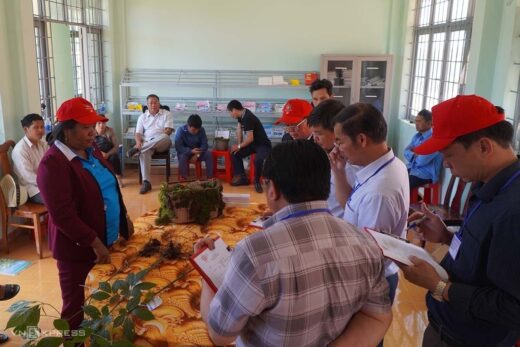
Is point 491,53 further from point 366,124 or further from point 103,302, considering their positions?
point 103,302

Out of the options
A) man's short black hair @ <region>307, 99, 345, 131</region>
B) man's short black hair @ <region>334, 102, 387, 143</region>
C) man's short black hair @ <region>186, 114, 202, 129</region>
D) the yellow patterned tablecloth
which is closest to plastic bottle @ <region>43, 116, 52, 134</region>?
man's short black hair @ <region>186, 114, 202, 129</region>

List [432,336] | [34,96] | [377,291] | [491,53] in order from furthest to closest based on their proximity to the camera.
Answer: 1. [34,96]
2. [491,53]
3. [432,336]
4. [377,291]

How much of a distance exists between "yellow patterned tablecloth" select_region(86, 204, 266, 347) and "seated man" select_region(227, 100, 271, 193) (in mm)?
3626

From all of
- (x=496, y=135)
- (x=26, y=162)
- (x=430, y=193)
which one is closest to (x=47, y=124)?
(x=26, y=162)

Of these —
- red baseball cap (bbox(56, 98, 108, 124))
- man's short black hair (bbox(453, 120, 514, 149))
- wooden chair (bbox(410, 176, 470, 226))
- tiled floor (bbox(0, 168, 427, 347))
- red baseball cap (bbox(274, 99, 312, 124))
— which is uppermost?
man's short black hair (bbox(453, 120, 514, 149))

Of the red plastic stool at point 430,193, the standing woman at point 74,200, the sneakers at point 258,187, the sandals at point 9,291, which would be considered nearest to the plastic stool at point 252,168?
the sneakers at point 258,187

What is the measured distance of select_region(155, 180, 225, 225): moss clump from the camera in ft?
8.48

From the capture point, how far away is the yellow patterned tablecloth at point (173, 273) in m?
1.61

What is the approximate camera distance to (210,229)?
2.54 metres

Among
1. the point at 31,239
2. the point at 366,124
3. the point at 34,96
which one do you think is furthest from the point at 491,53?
the point at 31,239

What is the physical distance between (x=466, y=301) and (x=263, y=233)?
0.66m

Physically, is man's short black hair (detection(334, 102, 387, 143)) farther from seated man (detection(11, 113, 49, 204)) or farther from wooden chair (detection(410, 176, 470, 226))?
seated man (detection(11, 113, 49, 204))

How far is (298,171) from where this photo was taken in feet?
3.64

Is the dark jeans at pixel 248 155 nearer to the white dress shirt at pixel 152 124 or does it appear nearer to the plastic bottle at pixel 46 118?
the white dress shirt at pixel 152 124
